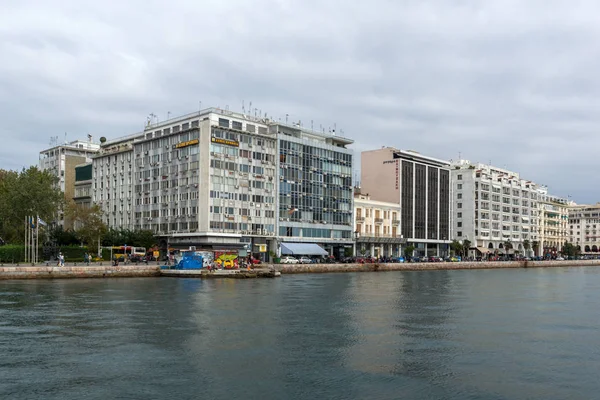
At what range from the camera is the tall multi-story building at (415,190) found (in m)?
158

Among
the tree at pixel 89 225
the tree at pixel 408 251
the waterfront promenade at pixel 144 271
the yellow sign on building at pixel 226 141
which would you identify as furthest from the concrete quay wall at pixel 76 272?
the tree at pixel 408 251

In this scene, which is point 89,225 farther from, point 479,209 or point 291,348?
point 479,209

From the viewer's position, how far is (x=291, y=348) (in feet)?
108

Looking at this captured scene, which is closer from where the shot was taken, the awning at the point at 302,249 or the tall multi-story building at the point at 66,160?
the awning at the point at 302,249

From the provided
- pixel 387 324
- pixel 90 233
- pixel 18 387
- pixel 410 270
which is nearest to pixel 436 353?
pixel 387 324

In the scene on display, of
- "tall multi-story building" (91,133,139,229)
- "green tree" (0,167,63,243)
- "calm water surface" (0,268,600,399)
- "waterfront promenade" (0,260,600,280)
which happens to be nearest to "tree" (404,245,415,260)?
"waterfront promenade" (0,260,600,280)

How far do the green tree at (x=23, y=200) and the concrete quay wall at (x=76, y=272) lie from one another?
2224 centimetres

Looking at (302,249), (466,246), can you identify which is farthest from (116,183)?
(466,246)

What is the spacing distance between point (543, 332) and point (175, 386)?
25.2m

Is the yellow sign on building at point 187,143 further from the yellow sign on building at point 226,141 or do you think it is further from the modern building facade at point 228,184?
the yellow sign on building at point 226,141

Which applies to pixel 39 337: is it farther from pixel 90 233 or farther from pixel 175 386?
pixel 90 233

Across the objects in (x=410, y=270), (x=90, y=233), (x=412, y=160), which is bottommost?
(x=410, y=270)

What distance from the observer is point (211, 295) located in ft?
198

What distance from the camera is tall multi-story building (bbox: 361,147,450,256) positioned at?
15750cm
